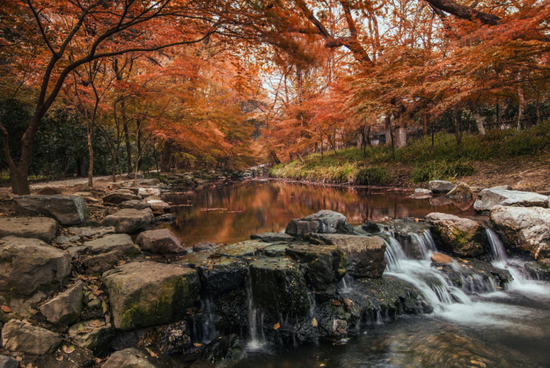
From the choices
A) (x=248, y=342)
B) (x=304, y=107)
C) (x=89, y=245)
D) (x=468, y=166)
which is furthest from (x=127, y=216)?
(x=304, y=107)

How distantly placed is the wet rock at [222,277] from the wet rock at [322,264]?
928 mm

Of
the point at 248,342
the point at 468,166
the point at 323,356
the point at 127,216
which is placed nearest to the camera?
the point at 323,356

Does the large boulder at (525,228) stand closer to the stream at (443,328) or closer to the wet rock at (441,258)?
the stream at (443,328)

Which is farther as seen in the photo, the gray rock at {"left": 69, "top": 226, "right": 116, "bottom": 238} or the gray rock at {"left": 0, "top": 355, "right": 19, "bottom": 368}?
the gray rock at {"left": 69, "top": 226, "right": 116, "bottom": 238}

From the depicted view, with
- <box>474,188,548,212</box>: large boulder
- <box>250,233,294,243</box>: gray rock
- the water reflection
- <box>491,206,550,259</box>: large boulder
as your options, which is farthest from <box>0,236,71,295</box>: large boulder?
<box>474,188,548,212</box>: large boulder

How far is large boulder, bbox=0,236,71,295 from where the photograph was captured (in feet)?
10.2

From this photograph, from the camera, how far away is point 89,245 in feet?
14.3

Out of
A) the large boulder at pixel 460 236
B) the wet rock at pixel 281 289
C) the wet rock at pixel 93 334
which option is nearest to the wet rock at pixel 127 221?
the wet rock at pixel 93 334

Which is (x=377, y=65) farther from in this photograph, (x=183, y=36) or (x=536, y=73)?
(x=183, y=36)

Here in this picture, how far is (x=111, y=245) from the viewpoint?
447 cm

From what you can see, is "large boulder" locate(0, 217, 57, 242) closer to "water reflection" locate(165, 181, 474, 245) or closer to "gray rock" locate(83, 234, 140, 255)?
"gray rock" locate(83, 234, 140, 255)

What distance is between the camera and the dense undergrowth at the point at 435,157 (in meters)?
11.8

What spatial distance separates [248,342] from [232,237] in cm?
321

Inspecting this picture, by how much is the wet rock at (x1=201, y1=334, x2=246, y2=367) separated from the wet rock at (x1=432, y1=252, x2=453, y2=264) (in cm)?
407
